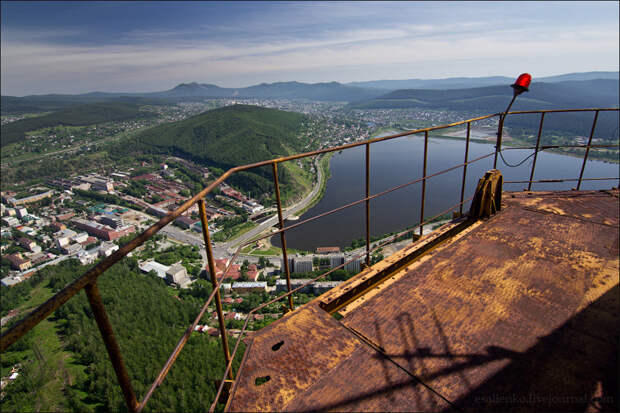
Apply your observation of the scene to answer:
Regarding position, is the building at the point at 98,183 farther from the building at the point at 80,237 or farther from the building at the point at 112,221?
the building at the point at 80,237

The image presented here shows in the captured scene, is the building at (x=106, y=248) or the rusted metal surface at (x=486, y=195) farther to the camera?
the building at (x=106, y=248)

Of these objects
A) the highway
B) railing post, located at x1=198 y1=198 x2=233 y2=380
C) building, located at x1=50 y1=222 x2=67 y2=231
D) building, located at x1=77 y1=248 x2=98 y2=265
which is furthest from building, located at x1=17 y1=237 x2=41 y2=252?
railing post, located at x1=198 y1=198 x2=233 y2=380

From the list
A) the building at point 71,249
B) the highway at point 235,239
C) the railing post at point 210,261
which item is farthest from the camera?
the building at point 71,249

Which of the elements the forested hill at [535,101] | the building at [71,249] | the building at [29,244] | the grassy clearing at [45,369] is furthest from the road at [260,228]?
the forested hill at [535,101]

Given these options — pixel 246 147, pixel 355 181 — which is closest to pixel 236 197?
pixel 355 181

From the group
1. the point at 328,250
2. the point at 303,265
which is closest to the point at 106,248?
the point at 303,265

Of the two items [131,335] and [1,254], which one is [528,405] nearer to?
[131,335]

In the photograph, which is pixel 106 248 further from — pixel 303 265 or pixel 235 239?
pixel 303 265
